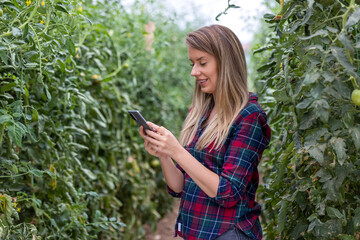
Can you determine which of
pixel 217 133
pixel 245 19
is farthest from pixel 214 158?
pixel 245 19

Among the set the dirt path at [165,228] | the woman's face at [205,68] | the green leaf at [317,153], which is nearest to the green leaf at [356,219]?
the green leaf at [317,153]

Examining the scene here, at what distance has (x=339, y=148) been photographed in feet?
3.63

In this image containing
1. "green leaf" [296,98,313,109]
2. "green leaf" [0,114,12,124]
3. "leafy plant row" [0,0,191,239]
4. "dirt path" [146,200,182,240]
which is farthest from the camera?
"dirt path" [146,200,182,240]

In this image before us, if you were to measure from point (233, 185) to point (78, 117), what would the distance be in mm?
966

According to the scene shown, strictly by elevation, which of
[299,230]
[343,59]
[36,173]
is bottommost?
[299,230]

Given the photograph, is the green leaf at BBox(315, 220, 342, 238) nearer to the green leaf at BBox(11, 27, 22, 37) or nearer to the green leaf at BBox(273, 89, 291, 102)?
the green leaf at BBox(273, 89, 291, 102)

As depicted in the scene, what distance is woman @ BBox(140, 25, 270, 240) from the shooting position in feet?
4.72

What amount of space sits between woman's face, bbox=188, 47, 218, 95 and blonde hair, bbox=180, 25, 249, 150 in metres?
0.01

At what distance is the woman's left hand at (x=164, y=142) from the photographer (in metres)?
1.45

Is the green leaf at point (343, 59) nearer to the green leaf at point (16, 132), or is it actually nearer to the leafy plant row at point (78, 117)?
the leafy plant row at point (78, 117)

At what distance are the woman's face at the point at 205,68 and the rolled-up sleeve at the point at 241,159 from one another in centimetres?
18

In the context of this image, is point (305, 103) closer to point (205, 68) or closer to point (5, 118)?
point (205, 68)

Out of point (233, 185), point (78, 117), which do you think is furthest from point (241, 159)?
point (78, 117)

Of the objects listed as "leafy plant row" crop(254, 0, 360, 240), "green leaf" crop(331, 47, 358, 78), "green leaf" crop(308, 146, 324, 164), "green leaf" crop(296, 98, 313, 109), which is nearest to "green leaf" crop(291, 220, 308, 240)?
"leafy plant row" crop(254, 0, 360, 240)
